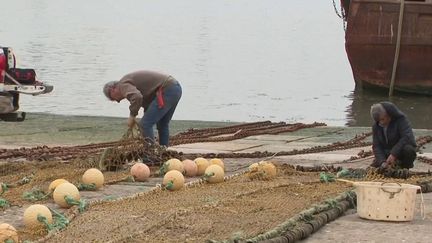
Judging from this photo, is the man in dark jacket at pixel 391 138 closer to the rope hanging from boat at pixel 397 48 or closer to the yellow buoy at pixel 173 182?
the yellow buoy at pixel 173 182

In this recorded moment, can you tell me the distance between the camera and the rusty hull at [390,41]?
1150 inches

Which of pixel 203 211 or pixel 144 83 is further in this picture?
pixel 144 83

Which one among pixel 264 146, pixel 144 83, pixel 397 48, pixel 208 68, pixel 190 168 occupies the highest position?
pixel 144 83

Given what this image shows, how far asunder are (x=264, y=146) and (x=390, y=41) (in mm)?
15841

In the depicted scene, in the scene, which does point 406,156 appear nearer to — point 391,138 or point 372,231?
point 391,138

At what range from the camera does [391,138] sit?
33.2 feet

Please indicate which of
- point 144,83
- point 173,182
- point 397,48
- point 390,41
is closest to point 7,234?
point 173,182

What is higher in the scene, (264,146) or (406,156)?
(406,156)

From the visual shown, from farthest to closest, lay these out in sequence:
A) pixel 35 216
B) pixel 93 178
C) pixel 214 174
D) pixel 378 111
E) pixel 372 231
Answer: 1. pixel 378 111
2. pixel 214 174
3. pixel 93 178
4. pixel 372 231
5. pixel 35 216

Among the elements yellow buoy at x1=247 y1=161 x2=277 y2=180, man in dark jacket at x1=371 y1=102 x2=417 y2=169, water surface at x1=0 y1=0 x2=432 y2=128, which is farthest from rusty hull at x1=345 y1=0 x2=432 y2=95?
yellow buoy at x1=247 y1=161 x2=277 y2=180

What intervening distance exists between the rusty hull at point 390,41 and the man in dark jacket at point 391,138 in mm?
19450

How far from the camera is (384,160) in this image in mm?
10133

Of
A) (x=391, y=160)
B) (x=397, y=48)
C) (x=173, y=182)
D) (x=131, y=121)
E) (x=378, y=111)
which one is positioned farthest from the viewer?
(x=397, y=48)

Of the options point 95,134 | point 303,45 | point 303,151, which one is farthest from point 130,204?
point 303,45
